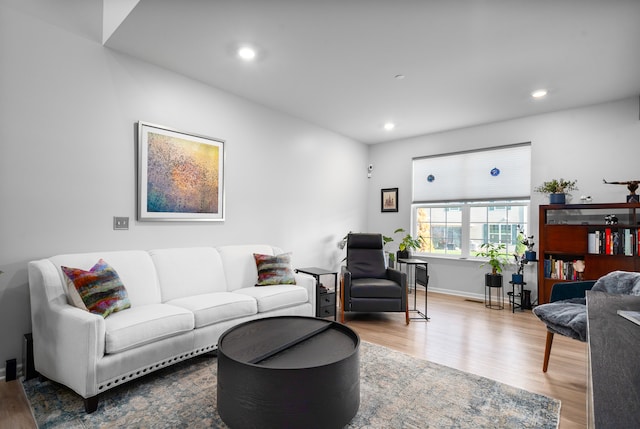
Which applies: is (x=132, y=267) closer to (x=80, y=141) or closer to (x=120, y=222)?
(x=120, y=222)

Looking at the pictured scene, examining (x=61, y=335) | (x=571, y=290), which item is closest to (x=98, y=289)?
(x=61, y=335)

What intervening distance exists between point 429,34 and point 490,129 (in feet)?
9.41

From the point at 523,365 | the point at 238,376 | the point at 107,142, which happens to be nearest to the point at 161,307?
the point at 238,376

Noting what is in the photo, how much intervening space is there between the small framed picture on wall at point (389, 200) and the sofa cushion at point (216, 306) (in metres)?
3.68

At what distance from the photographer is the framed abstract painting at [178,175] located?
3.17 meters

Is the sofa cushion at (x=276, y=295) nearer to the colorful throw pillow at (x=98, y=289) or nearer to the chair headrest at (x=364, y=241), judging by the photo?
the colorful throw pillow at (x=98, y=289)

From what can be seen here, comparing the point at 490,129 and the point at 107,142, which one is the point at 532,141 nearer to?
the point at 490,129

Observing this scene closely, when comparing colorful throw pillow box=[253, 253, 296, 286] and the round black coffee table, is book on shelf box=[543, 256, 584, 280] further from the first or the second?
the round black coffee table

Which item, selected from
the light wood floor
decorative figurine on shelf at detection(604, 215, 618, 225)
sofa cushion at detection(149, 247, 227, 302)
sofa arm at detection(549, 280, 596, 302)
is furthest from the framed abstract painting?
decorative figurine on shelf at detection(604, 215, 618, 225)

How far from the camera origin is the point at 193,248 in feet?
11.1

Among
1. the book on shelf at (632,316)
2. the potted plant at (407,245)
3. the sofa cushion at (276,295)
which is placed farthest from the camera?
the potted plant at (407,245)

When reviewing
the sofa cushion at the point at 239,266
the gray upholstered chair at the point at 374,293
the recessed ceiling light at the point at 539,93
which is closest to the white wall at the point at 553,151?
the recessed ceiling light at the point at 539,93

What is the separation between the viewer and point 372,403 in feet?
7.03

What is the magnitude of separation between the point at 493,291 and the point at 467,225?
1.06 m
